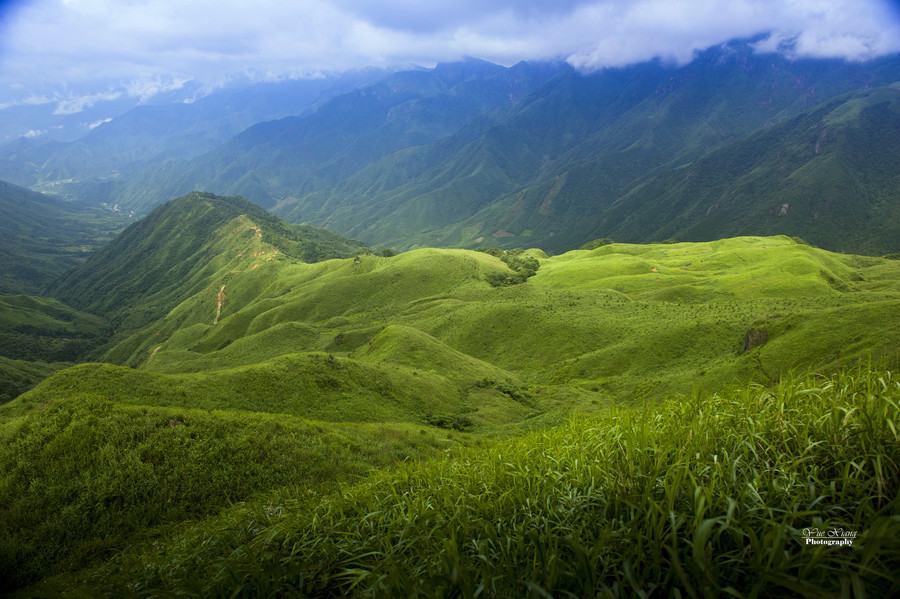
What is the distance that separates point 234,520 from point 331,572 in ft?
14.3

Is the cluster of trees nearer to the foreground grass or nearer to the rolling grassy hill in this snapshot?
the rolling grassy hill

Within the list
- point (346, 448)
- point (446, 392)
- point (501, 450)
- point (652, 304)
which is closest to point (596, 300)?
point (652, 304)

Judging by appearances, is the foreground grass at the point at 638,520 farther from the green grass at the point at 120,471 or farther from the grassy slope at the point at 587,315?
the grassy slope at the point at 587,315

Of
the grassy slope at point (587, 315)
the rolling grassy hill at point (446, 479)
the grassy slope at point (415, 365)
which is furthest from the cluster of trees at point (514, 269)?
the rolling grassy hill at point (446, 479)

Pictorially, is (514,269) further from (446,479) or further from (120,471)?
(446,479)

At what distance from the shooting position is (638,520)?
3.86 meters

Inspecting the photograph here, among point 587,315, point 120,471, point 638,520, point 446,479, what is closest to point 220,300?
point 587,315

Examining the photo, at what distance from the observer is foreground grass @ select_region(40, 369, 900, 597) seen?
3.01 m

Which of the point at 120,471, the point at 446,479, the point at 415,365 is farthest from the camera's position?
the point at 415,365

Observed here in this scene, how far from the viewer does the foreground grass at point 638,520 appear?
3.01m

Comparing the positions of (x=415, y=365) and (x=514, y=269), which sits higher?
(x=415, y=365)

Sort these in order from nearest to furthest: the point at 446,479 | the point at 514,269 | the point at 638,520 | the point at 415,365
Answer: the point at 638,520 < the point at 446,479 < the point at 415,365 < the point at 514,269

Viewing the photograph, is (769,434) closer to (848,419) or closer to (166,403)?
(848,419)

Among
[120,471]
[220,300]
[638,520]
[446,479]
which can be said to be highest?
[638,520]
